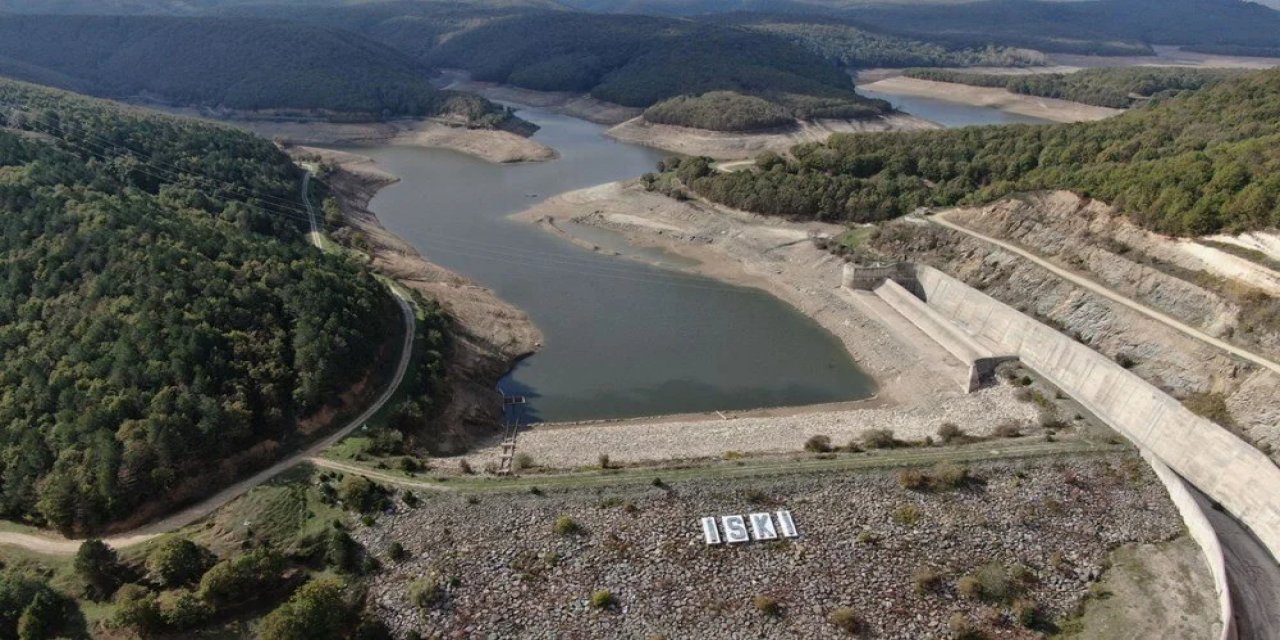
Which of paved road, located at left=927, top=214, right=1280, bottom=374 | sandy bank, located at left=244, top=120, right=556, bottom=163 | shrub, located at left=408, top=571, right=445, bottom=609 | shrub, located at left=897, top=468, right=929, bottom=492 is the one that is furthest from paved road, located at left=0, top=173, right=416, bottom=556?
sandy bank, located at left=244, top=120, right=556, bottom=163

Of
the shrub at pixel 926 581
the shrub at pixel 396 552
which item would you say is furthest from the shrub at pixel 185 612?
the shrub at pixel 926 581

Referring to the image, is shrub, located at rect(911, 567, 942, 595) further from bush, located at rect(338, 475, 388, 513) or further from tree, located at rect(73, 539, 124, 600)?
tree, located at rect(73, 539, 124, 600)

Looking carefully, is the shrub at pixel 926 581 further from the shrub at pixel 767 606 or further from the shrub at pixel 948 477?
the shrub at pixel 767 606

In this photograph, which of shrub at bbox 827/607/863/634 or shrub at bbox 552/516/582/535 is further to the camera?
shrub at bbox 552/516/582/535

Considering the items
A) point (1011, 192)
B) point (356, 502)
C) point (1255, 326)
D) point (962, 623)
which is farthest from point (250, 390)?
point (1011, 192)

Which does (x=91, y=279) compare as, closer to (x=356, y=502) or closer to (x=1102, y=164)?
(x=356, y=502)

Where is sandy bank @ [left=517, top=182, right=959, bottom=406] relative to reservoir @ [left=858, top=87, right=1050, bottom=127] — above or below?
below
